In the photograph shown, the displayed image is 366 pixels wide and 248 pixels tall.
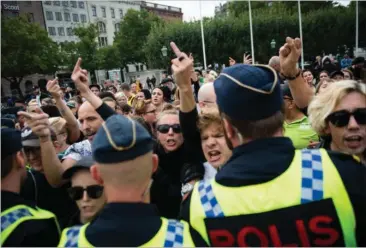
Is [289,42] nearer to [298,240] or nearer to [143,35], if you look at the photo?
[298,240]

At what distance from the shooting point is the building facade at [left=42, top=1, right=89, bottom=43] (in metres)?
49.8

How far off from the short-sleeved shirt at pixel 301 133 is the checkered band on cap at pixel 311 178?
6.69 feet

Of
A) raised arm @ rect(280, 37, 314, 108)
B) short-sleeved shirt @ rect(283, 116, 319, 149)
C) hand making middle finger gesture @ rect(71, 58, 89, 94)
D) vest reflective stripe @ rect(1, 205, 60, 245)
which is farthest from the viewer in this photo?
short-sleeved shirt @ rect(283, 116, 319, 149)

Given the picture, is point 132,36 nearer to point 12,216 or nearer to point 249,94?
point 12,216

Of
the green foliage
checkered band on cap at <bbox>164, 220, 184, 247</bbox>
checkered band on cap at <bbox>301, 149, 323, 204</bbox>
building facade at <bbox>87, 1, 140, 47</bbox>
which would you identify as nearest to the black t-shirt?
checkered band on cap at <bbox>164, 220, 184, 247</bbox>

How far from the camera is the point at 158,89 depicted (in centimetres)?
662

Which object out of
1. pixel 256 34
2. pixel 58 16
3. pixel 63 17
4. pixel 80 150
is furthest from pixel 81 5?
pixel 80 150

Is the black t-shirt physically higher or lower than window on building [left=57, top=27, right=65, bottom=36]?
lower

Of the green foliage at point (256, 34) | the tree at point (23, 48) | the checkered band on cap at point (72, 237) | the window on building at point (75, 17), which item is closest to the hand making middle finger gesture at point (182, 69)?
the checkered band on cap at point (72, 237)

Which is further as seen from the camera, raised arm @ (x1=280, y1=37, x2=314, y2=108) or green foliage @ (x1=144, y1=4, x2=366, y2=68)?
green foliage @ (x1=144, y1=4, x2=366, y2=68)

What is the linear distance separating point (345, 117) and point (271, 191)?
1.20 m

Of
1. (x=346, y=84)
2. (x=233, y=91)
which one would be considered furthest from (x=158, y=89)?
(x=233, y=91)

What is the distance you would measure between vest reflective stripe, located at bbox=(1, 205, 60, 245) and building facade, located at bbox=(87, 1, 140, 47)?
189ft

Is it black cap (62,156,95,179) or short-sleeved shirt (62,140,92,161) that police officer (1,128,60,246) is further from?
short-sleeved shirt (62,140,92,161)
